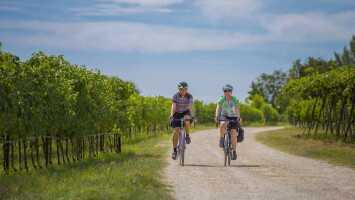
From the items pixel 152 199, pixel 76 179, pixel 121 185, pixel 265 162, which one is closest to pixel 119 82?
pixel 265 162

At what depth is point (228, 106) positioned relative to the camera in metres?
15.8

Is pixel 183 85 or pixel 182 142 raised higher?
pixel 183 85

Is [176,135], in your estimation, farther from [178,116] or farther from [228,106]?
[228,106]

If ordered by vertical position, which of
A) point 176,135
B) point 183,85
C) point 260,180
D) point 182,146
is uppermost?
point 183,85

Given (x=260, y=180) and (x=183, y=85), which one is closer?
(x=260, y=180)

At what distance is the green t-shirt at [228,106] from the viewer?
15.8 metres

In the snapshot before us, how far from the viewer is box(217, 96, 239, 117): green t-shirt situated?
15844mm

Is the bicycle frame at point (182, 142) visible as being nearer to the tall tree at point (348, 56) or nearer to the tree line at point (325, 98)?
the tree line at point (325, 98)

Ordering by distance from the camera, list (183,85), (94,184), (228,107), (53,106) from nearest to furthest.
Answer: (94,184) → (183,85) → (228,107) → (53,106)

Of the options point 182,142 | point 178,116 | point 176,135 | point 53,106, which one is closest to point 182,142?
point 182,142

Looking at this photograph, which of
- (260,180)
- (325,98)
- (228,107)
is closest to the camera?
(260,180)

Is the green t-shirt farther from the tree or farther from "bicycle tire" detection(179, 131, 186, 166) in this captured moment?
the tree

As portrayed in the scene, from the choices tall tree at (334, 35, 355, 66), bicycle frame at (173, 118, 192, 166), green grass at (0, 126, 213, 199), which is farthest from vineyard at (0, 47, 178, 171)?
tall tree at (334, 35, 355, 66)

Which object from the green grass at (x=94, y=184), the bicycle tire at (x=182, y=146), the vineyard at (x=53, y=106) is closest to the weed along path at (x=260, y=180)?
the bicycle tire at (x=182, y=146)
